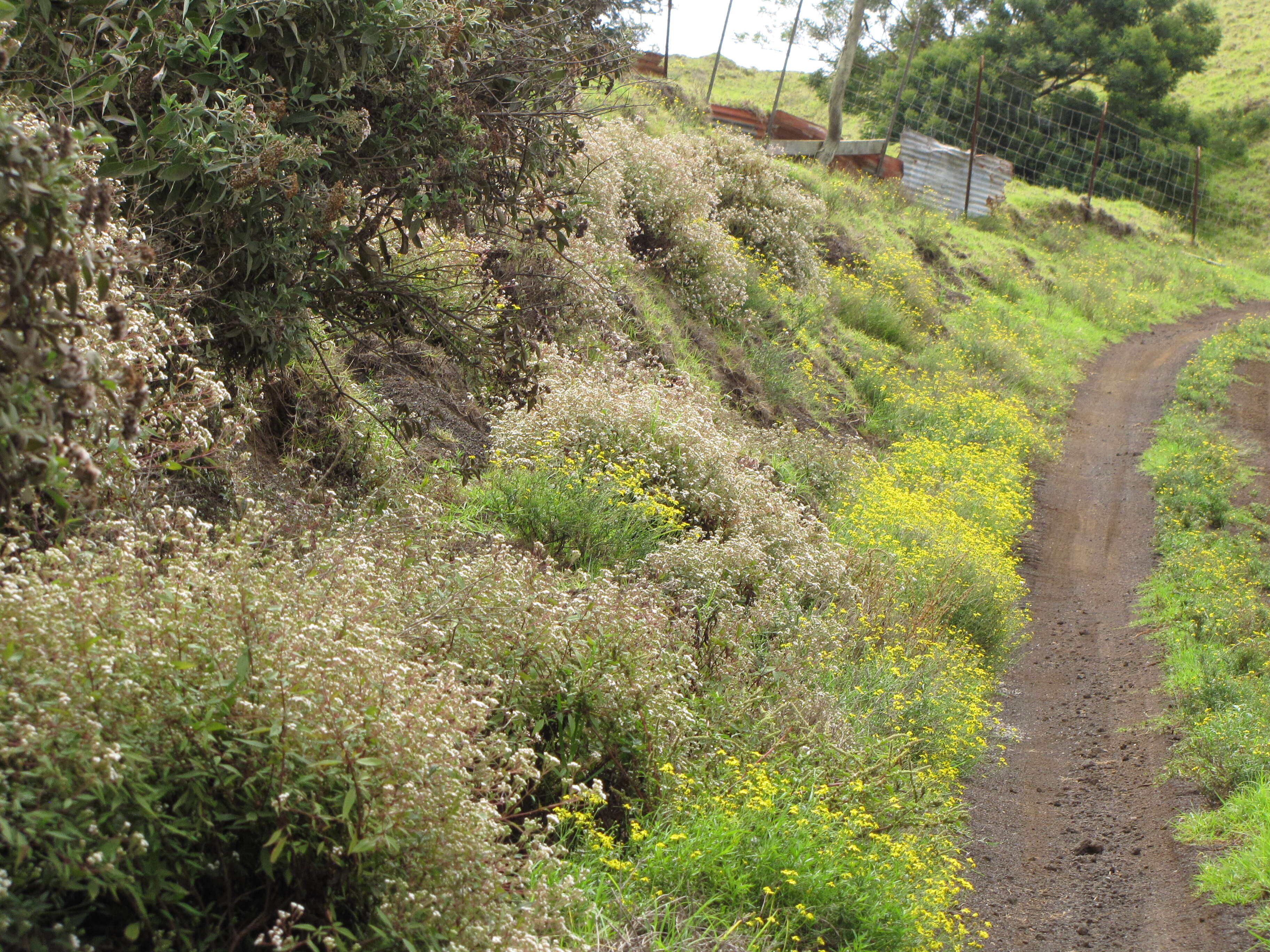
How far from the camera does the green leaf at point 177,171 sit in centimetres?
425

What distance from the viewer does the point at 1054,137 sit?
32.7 metres

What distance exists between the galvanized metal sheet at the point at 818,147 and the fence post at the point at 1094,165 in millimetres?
6725

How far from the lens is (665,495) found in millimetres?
7355

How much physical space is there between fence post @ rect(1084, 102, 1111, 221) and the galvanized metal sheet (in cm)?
673

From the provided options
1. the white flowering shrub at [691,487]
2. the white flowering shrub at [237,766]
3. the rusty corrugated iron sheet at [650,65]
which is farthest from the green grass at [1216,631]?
the rusty corrugated iron sheet at [650,65]

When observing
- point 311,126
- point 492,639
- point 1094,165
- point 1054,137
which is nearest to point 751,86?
point 1054,137

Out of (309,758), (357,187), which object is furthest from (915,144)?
(309,758)

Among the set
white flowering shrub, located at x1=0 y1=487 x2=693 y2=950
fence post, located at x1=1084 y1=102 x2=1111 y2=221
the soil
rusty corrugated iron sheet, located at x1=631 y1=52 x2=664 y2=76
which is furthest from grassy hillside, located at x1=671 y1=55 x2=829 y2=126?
white flowering shrub, located at x1=0 y1=487 x2=693 y2=950

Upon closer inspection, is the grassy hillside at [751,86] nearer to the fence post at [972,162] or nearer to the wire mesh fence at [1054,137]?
the wire mesh fence at [1054,137]

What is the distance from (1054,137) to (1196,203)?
467 centimetres

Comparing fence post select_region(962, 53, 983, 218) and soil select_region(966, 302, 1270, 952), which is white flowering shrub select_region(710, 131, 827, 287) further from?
fence post select_region(962, 53, 983, 218)

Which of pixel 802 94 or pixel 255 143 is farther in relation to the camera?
pixel 802 94

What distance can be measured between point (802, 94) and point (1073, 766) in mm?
35404

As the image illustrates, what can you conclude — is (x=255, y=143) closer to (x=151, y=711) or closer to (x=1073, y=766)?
(x=151, y=711)
